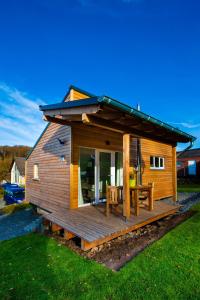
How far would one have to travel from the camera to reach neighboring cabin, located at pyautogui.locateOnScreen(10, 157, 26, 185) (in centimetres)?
2466

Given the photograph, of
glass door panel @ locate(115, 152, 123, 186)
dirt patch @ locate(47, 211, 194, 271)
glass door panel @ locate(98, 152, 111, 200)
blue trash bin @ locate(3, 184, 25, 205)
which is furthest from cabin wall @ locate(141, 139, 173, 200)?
blue trash bin @ locate(3, 184, 25, 205)

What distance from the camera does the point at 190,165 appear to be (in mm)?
25016

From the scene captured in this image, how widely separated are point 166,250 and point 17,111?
1690cm

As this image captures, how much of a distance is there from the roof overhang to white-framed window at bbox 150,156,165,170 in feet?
11.8

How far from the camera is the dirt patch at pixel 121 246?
12.1 ft

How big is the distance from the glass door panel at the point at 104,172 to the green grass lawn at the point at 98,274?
321 centimetres

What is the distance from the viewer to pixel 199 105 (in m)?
19.9

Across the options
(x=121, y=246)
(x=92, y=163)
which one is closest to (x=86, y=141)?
(x=92, y=163)

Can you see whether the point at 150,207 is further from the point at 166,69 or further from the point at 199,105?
the point at 199,105

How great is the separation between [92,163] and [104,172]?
26.9 inches

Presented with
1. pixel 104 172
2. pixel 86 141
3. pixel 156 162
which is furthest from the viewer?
pixel 156 162

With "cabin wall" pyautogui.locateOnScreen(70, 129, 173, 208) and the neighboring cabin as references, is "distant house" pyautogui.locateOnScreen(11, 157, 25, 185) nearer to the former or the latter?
the neighboring cabin

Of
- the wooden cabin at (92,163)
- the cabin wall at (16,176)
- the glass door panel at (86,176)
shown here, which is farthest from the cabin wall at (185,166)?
the glass door panel at (86,176)

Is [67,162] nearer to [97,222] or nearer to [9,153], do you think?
[97,222]
